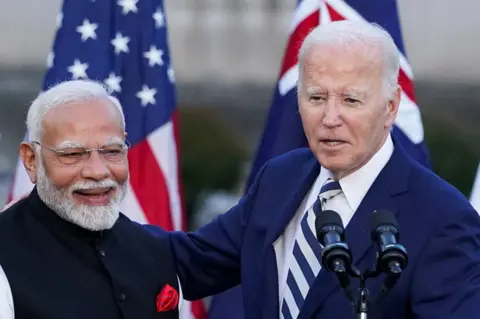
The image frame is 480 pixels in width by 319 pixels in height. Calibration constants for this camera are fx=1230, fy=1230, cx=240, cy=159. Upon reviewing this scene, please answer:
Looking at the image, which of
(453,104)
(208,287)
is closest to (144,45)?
(208,287)

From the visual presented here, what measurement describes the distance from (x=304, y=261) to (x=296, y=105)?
1.75 meters

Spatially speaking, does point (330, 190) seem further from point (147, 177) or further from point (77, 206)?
point (147, 177)

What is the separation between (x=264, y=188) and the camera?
4.62 meters

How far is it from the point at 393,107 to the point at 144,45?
2305mm

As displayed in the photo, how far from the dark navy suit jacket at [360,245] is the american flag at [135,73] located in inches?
57.1

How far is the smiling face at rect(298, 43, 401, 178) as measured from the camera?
407cm

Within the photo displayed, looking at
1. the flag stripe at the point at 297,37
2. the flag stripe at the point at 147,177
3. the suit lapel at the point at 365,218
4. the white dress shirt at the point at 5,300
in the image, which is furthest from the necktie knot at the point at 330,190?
the flag stripe at the point at 147,177

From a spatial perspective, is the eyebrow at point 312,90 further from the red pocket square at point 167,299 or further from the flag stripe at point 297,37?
the flag stripe at point 297,37

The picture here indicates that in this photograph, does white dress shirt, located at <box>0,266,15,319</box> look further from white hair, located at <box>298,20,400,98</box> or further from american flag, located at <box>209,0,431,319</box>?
american flag, located at <box>209,0,431,319</box>

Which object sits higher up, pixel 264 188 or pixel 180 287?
pixel 264 188

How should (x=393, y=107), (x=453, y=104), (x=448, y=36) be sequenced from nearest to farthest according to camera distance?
(x=393, y=107) < (x=453, y=104) < (x=448, y=36)

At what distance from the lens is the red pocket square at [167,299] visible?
14.8ft

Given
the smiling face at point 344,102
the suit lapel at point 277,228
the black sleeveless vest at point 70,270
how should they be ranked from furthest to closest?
1. the suit lapel at point 277,228
2. the black sleeveless vest at point 70,270
3. the smiling face at point 344,102

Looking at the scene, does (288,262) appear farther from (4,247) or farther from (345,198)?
(4,247)
